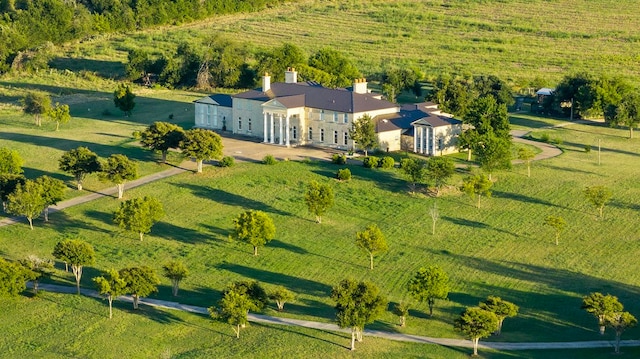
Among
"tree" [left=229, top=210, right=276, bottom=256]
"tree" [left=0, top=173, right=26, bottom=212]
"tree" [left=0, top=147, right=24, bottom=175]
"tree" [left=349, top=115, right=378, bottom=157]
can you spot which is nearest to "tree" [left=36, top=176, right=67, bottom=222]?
"tree" [left=0, top=173, right=26, bottom=212]

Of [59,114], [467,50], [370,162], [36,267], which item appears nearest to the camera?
[36,267]

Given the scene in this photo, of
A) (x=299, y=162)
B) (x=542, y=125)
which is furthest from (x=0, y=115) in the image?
(x=542, y=125)

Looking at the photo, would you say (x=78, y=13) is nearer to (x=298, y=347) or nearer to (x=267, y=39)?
(x=267, y=39)

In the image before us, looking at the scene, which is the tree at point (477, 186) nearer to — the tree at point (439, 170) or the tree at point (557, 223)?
the tree at point (439, 170)

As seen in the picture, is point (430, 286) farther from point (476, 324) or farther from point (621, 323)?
point (621, 323)

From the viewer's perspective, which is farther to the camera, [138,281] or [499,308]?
[138,281]

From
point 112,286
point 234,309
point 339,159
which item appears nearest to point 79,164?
point 339,159

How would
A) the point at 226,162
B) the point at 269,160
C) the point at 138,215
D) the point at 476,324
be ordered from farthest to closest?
the point at 269,160 → the point at 226,162 → the point at 138,215 → the point at 476,324
